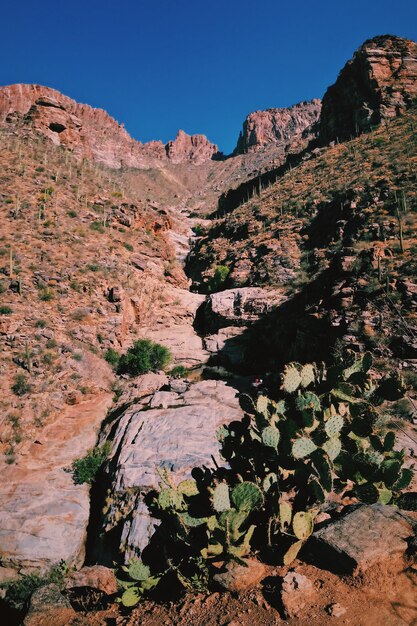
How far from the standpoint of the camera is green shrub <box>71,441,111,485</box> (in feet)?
35.2

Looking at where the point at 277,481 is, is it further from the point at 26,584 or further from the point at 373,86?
the point at 373,86

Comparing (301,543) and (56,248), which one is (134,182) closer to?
(56,248)

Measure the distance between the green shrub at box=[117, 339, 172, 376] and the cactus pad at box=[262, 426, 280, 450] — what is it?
13734 millimetres

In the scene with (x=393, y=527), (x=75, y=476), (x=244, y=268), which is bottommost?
(x=75, y=476)

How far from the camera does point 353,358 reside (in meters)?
5.60

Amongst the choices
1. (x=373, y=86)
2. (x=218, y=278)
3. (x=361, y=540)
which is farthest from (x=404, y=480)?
(x=373, y=86)

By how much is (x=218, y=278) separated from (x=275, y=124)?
10941cm

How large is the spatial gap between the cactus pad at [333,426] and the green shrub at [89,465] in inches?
365

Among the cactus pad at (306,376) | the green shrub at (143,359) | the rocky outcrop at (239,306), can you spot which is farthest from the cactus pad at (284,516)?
the rocky outcrop at (239,306)

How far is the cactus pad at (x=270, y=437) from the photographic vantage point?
418 cm

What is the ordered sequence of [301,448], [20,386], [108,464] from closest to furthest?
1. [301,448]
2. [108,464]
3. [20,386]

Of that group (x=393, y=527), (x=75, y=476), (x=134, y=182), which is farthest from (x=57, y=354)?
(x=134, y=182)

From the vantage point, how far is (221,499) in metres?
3.60

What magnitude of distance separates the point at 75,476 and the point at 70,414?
10.8ft
